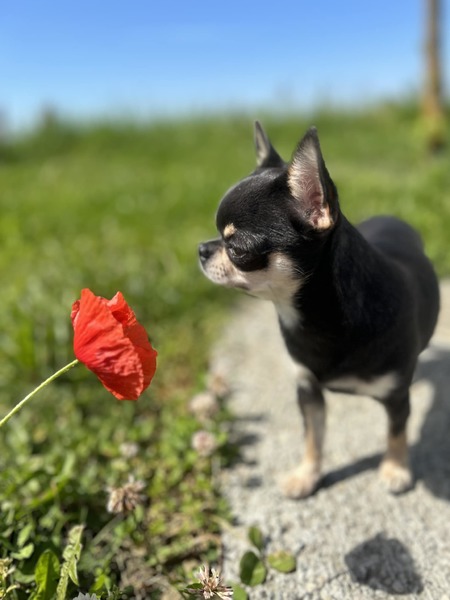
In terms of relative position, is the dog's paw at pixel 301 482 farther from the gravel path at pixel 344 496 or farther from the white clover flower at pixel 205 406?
the white clover flower at pixel 205 406

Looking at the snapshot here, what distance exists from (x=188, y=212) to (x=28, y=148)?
17.3ft

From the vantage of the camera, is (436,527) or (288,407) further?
(288,407)

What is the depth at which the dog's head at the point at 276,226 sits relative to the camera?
5.37 feet

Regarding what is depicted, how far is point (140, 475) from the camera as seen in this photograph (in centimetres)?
235

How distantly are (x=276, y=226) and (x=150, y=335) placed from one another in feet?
5.97

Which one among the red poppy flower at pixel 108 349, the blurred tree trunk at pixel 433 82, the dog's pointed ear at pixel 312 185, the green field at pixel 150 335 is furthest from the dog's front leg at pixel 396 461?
the blurred tree trunk at pixel 433 82

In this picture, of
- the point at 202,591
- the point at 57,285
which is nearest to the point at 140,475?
the point at 202,591

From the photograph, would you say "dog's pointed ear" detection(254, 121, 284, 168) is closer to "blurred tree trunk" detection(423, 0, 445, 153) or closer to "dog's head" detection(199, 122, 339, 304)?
"dog's head" detection(199, 122, 339, 304)

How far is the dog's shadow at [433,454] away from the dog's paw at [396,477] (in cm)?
9

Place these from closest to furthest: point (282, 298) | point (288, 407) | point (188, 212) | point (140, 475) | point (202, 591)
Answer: point (202, 591) < point (282, 298) < point (140, 475) < point (288, 407) < point (188, 212)

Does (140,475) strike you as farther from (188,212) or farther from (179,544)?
(188,212)

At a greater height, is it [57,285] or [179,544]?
[57,285]

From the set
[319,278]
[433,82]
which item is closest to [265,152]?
[319,278]

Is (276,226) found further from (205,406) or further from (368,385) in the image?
(205,406)
